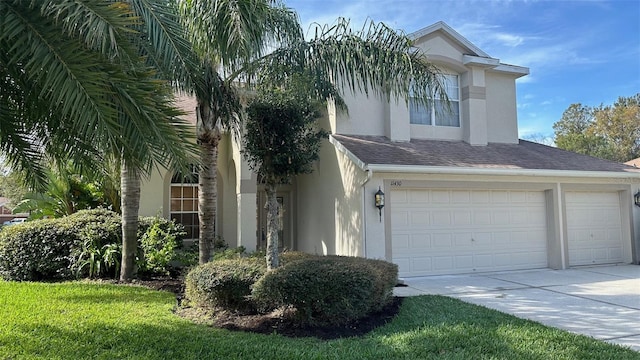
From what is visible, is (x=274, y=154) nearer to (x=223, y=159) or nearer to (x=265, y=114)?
(x=265, y=114)

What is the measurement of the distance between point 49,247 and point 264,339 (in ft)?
26.6

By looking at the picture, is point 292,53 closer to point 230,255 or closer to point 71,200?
point 230,255

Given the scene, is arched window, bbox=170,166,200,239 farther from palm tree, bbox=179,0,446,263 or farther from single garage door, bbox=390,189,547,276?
single garage door, bbox=390,189,547,276

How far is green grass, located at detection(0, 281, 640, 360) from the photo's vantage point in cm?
547

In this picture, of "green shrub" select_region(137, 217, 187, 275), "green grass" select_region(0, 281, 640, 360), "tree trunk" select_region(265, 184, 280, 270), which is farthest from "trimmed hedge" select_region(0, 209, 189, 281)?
"tree trunk" select_region(265, 184, 280, 270)

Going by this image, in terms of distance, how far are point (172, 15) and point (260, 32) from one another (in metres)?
1.61

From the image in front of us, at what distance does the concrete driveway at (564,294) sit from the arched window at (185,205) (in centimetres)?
761

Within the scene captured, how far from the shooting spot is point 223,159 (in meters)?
15.4

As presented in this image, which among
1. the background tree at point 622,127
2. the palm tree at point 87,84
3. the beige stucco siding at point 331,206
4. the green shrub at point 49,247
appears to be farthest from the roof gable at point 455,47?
the background tree at point 622,127

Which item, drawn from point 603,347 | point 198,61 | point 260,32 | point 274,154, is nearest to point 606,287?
point 603,347

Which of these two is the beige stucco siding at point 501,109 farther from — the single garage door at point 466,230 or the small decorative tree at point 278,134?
the small decorative tree at point 278,134

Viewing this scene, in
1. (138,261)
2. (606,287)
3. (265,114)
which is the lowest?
(606,287)

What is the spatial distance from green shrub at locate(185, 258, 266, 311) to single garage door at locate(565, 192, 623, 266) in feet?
34.0

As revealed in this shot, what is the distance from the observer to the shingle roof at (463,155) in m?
11.8
